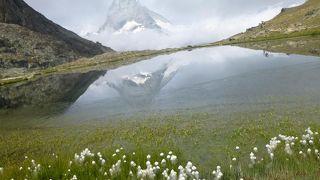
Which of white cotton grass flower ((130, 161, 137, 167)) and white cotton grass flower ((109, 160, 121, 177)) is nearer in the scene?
white cotton grass flower ((109, 160, 121, 177))

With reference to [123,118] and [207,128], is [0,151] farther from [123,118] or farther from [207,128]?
[207,128]

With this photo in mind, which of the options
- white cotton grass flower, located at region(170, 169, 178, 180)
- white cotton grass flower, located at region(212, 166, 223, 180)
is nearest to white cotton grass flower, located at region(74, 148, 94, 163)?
white cotton grass flower, located at region(170, 169, 178, 180)

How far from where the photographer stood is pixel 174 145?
28.4m

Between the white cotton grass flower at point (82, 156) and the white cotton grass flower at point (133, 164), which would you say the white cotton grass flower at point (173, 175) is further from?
the white cotton grass flower at point (82, 156)

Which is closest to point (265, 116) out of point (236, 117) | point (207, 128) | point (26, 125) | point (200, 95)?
point (236, 117)

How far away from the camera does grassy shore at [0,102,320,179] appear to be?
787 inches

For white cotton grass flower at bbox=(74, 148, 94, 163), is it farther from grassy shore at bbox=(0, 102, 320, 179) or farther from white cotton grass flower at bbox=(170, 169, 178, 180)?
white cotton grass flower at bbox=(170, 169, 178, 180)

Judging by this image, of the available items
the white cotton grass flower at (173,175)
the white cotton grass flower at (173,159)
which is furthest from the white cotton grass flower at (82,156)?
the white cotton grass flower at (173,175)

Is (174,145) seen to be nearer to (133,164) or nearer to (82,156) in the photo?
(82,156)

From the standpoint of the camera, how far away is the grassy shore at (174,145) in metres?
20.0

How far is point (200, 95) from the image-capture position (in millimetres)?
54812

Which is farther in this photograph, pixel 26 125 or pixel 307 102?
pixel 26 125

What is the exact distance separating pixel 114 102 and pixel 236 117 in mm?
30788

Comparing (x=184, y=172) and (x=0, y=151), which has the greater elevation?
(x=184, y=172)
